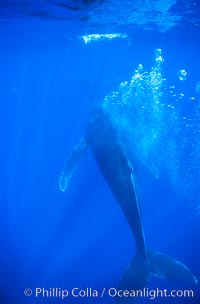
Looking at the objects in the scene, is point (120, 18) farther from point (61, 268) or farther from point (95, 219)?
point (61, 268)

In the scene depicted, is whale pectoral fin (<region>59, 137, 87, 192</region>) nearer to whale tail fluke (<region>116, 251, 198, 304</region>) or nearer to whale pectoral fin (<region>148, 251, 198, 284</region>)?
whale tail fluke (<region>116, 251, 198, 304</region>)

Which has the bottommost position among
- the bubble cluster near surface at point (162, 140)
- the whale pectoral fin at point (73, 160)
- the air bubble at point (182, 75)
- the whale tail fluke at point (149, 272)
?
the air bubble at point (182, 75)

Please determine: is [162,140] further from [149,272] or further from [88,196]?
[149,272]

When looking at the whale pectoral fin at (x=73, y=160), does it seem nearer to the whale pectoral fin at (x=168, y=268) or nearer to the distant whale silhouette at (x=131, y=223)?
the distant whale silhouette at (x=131, y=223)

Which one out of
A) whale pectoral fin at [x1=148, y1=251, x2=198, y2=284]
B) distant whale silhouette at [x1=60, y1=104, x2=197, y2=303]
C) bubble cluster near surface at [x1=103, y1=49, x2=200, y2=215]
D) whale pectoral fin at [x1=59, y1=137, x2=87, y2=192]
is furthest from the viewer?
bubble cluster near surface at [x1=103, y1=49, x2=200, y2=215]

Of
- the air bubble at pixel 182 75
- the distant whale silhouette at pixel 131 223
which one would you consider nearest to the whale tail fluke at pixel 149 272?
the distant whale silhouette at pixel 131 223

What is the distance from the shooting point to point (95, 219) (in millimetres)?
22859

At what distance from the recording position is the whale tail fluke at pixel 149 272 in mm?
11219

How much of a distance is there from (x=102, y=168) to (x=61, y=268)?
943 cm

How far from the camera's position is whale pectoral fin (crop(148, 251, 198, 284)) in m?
11.2

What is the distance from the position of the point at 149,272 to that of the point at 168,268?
67cm

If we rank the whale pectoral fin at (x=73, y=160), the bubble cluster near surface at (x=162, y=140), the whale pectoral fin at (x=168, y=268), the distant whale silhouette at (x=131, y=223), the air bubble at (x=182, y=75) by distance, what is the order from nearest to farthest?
the whale pectoral fin at (x=168, y=268) → the distant whale silhouette at (x=131, y=223) → the whale pectoral fin at (x=73, y=160) → the bubble cluster near surface at (x=162, y=140) → the air bubble at (x=182, y=75)

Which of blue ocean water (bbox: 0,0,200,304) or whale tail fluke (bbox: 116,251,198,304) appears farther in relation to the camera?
blue ocean water (bbox: 0,0,200,304)

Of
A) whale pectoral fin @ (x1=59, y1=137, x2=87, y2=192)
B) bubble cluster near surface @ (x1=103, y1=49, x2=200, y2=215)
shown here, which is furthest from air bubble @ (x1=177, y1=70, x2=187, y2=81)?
whale pectoral fin @ (x1=59, y1=137, x2=87, y2=192)
